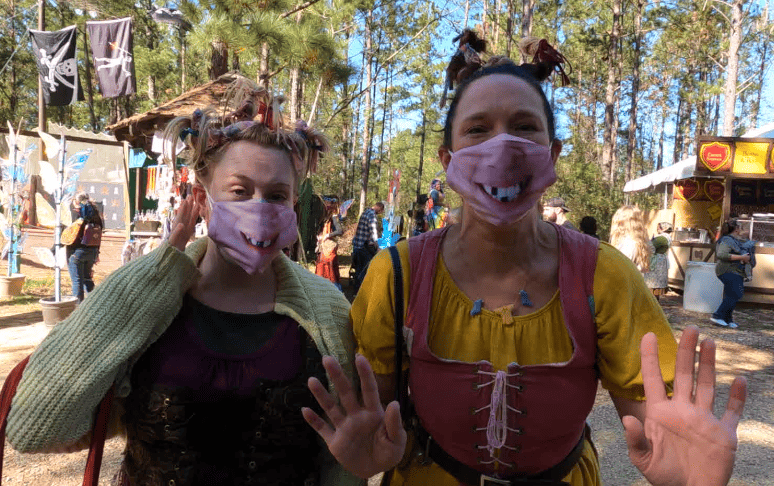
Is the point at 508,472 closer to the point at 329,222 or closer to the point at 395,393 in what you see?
the point at 395,393

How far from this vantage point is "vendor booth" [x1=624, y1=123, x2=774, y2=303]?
9656 millimetres

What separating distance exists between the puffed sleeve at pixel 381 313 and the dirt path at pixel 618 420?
2274mm

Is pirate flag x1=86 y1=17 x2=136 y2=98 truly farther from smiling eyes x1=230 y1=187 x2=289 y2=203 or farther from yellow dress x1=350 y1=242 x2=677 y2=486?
yellow dress x1=350 y1=242 x2=677 y2=486

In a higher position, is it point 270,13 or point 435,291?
point 270,13

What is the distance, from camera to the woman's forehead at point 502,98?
1.32 m

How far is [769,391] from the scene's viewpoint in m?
4.99

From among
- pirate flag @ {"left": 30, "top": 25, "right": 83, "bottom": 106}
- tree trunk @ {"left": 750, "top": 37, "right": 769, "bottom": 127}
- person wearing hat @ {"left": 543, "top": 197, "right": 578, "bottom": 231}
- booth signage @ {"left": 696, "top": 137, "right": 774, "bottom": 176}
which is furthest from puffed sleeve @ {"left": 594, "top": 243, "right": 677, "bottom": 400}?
tree trunk @ {"left": 750, "top": 37, "right": 769, "bottom": 127}

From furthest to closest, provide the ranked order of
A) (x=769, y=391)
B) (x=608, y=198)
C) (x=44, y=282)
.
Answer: (x=608, y=198) → (x=44, y=282) → (x=769, y=391)

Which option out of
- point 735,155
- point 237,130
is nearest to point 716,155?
point 735,155

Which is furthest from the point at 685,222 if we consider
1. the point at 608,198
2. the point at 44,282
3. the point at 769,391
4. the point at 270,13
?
the point at 44,282

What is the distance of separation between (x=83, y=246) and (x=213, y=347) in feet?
22.1

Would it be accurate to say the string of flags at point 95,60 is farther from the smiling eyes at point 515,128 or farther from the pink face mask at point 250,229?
the smiling eyes at point 515,128

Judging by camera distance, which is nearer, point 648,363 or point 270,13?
point 648,363

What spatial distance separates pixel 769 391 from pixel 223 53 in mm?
7924
